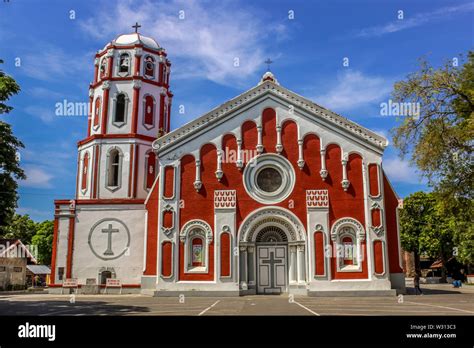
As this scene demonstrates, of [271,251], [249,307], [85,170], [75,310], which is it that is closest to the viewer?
[75,310]

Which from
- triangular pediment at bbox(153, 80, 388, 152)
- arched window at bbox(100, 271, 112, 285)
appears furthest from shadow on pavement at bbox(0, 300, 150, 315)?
triangular pediment at bbox(153, 80, 388, 152)

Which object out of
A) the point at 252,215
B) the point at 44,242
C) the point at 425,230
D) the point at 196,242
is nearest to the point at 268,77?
the point at 252,215

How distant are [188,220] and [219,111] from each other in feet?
25.6

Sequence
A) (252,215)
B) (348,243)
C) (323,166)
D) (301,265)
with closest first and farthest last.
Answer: (301,265) → (348,243) → (252,215) → (323,166)

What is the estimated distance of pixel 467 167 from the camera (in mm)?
22156

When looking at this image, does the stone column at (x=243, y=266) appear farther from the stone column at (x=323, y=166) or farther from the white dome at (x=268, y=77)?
the white dome at (x=268, y=77)

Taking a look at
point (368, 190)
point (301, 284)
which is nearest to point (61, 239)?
point (301, 284)

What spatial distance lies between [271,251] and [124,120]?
1552 centimetres

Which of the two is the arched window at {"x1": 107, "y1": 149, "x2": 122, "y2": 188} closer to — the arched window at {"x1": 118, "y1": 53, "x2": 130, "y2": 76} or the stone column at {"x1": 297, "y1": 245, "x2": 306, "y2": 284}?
the arched window at {"x1": 118, "y1": 53, "x2": 130, "y2": 76}

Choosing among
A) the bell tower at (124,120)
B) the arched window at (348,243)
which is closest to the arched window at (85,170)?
the bell tower at (124,120)

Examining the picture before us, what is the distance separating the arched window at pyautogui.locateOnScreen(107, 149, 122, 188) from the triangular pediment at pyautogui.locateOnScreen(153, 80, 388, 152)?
527cm

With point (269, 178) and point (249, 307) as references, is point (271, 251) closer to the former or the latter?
point (269, 178)

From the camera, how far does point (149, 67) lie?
36.2 metres

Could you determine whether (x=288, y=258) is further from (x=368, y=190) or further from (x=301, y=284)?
(x=368, y=190)
